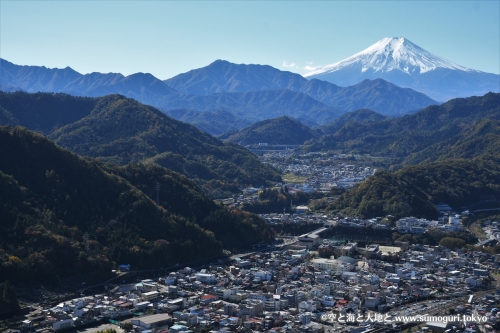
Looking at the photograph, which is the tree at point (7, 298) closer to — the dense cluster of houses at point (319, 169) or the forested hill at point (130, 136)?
the forested hill at point (130, 136)

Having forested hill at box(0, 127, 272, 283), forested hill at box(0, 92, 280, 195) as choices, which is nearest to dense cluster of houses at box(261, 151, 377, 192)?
forested hill at box(0, 92, 280, 195)

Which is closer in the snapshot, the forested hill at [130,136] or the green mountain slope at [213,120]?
the forested hill at [130,136]

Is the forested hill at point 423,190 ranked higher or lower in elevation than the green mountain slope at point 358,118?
lower

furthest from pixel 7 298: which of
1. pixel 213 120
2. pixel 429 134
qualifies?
pixel 213 120

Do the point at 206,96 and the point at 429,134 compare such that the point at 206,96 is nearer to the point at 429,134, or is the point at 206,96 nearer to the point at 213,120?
the point at 213,120

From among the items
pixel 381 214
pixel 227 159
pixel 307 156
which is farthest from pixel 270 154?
pixel 381 214

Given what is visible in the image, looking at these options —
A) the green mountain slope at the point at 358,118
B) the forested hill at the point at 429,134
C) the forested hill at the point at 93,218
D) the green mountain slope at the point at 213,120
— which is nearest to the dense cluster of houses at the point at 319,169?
the forested hill at the point at 429,134
